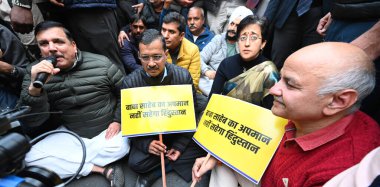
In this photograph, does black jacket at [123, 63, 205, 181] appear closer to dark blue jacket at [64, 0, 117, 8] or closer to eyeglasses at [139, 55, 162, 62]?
eyeglasses at [139, 55, 162, 62]

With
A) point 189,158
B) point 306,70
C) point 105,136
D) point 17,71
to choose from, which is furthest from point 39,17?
point 306,70

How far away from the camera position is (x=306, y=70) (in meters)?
1.13

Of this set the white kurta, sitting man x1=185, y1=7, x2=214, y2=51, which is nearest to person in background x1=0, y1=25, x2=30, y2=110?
the white kurta

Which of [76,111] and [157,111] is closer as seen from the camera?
[157,111]

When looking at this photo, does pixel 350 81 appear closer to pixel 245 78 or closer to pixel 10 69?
pixel 245 78

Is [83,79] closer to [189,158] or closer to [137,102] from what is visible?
[137,102]

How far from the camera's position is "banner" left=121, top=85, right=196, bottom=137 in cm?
187

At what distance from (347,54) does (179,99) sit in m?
1.13

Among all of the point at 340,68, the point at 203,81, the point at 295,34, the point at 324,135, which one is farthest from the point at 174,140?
the point at 295,34

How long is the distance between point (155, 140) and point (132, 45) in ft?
6.19

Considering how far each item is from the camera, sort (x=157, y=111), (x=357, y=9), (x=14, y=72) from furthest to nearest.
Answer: (x=14, y=72)
(x=157, y=111)
(x=357, y=9)

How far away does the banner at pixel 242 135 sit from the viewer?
1414 mm

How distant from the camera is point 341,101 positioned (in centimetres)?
113

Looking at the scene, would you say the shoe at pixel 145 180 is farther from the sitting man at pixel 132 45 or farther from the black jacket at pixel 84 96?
the sitting man at pixel 132 45
